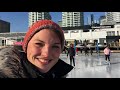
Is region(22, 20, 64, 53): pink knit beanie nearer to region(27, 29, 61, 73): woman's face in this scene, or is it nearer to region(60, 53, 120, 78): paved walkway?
region(27, 29, 61, 73): woman's face

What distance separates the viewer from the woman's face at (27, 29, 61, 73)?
11.5 ft

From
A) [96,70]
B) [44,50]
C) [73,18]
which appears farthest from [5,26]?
[96,70]

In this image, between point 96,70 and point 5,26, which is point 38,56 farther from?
point 96,70

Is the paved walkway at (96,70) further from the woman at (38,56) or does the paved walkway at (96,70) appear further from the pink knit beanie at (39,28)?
the pink knit beanie at (39,28)

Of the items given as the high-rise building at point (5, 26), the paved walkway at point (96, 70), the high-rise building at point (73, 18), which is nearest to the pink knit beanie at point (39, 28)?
the paved walkway at point (96, 70)

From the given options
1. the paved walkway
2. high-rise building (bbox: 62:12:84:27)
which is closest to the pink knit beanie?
the paved walkway

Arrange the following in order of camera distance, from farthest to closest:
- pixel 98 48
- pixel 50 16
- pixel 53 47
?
pixel 98 48 → pixel 50 16 → pixel 53 47

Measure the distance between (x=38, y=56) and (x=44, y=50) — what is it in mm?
145

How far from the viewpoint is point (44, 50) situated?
3.97 m
